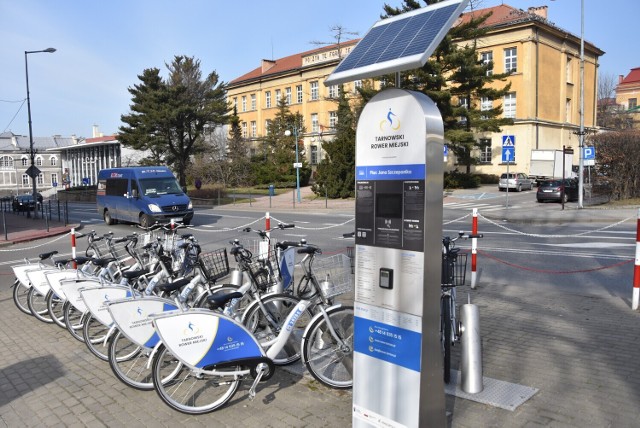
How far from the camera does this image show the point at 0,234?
68.8 ft

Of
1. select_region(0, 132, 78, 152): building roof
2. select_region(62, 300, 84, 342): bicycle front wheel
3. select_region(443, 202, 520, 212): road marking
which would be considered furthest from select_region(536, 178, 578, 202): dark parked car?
select_region(0, 132, 78, 152): building roof

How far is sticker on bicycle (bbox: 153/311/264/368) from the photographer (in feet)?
13.8

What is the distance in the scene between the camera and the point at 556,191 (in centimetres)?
2933

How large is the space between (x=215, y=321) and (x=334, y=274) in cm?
115

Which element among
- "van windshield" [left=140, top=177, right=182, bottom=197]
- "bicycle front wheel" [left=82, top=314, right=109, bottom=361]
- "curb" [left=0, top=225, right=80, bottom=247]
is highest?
"van windshield" [left=140, top=177, right=182, bottom=197]

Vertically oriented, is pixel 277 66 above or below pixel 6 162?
above

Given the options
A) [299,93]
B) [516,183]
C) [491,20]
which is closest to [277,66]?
[299,93]

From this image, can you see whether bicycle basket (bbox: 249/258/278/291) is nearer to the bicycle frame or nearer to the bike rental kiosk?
the bicycle frame

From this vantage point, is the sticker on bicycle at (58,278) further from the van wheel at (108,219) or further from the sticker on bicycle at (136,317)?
the van wheel at (108,219)

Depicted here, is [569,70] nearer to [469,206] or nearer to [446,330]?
[469,206]

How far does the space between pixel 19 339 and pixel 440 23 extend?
243 inches

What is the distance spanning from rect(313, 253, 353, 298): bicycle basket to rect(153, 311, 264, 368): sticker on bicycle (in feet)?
2.84

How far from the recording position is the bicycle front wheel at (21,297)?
8.06 m

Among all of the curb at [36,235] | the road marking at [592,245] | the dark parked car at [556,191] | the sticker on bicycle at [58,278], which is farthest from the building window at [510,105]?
the sticker on bicycle at [58,278]
